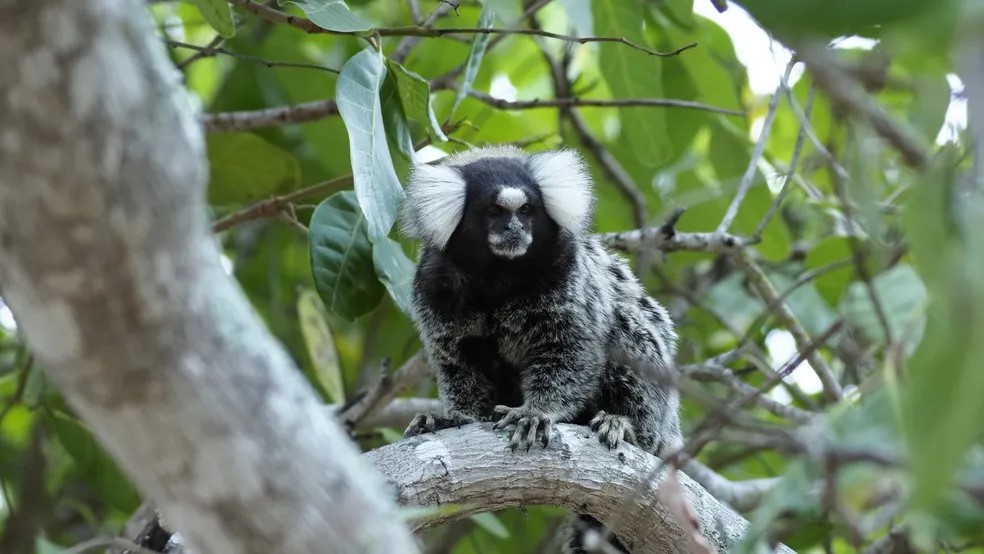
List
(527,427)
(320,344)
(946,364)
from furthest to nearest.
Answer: (320,344) < (527,427) < (946,364)

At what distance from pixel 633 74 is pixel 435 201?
31.8 inches

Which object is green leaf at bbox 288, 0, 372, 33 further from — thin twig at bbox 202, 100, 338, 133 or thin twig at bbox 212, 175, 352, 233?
thin twig at bbox 202, 100, 338, 133

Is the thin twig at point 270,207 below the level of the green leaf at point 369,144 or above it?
below

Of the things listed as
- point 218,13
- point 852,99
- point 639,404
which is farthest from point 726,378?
point 852,99

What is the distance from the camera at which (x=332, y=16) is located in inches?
101

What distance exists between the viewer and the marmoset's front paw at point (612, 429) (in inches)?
111

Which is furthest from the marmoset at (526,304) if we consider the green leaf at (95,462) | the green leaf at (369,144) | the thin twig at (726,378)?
the green leaf at (95,462)

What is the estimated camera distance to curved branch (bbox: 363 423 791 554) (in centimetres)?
250

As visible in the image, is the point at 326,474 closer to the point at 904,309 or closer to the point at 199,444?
the point at 199,444

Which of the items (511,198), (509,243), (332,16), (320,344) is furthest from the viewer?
(320,344)

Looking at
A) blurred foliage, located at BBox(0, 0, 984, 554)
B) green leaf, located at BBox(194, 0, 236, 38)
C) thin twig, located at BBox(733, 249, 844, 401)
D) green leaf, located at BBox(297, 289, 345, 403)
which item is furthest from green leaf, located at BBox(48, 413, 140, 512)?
thin twig, located at BBox(733, 249, 844, 401)

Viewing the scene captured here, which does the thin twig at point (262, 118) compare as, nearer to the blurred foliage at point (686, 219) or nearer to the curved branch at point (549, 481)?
the blurred foliage at point (686, 219)

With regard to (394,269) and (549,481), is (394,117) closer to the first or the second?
(394,269)

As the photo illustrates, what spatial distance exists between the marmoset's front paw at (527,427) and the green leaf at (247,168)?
1.31 metres
